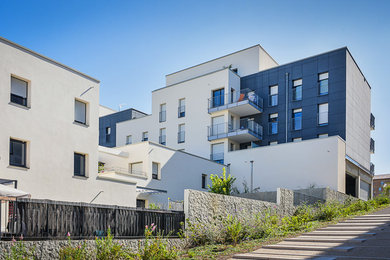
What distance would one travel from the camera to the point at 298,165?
27312 mm

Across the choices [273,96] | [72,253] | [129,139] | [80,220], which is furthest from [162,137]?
[72,253]

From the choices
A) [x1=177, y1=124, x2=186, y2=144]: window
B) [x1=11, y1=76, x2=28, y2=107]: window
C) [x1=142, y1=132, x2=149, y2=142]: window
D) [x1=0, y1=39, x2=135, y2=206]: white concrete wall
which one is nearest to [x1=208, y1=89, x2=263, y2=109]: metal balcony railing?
[x1=177, y1=124, x2=186, y2=144]: window

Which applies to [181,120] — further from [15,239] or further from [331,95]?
[15,239]

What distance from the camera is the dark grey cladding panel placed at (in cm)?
2922

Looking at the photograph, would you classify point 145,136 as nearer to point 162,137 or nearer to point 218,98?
point 162,137

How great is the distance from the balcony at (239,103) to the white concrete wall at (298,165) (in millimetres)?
3818

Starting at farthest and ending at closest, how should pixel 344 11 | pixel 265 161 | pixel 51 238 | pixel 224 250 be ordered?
pixel 265 161 → pixel 344 11 → pixel 224 250 → pixel 51 238

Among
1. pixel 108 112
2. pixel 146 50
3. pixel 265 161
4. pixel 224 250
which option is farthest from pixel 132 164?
pixel 108 112

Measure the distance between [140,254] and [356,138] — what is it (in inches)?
1029

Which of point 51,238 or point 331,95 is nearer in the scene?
point 51,238

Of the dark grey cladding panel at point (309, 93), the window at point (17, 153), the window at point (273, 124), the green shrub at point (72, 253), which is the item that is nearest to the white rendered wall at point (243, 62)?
the dark grey cladding panel at point (309, 93)

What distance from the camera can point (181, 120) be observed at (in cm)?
3459

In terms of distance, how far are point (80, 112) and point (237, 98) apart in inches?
663

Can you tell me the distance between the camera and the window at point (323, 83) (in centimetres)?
3022
